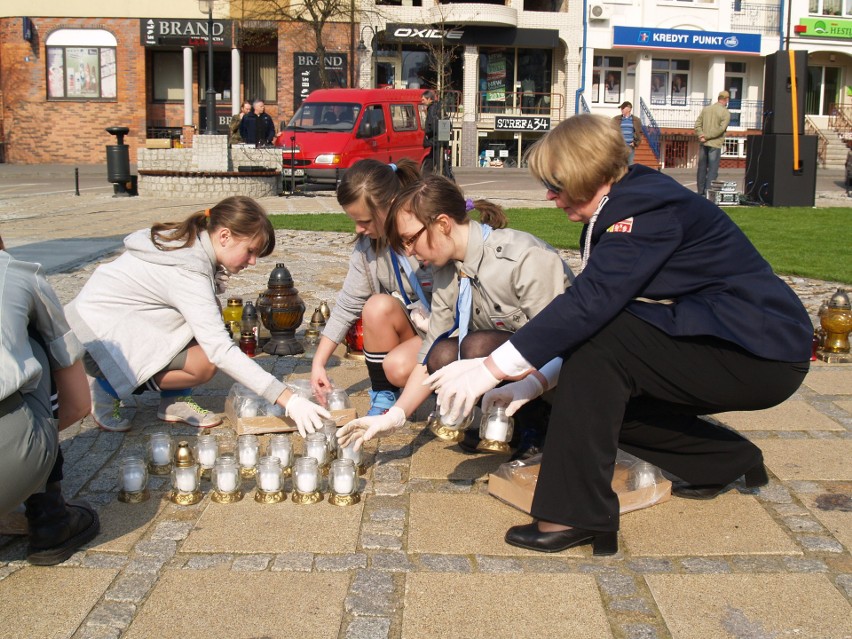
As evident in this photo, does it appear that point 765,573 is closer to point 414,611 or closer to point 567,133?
point 414,611

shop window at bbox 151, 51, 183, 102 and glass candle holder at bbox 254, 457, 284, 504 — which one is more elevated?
shop window at bbox 151, 51, 183, 102

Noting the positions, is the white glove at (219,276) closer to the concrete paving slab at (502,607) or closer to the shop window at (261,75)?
the concrete paving slab at (502,607)

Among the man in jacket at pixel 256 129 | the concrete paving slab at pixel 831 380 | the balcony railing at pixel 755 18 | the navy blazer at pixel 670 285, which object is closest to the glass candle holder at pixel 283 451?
the navy blazer at pixel 670 285

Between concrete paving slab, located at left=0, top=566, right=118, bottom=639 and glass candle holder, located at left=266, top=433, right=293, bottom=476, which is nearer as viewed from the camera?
concrete paving slab, located at left=0, top=566, right=118, bottom=639

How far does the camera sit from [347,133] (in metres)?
21.5

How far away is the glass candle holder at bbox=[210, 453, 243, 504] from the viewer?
3795 mm

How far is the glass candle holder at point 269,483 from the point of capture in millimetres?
3779

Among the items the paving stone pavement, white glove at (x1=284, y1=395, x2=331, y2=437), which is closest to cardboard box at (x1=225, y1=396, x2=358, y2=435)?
the paving stone pavement

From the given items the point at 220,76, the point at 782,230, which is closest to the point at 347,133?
the point at 782,230

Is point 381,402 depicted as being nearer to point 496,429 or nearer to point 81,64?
point 496,429

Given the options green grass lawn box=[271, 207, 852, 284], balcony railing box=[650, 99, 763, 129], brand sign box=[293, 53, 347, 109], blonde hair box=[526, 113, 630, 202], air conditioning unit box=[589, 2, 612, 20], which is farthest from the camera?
balcony railing box=[650, 99, 763, 129]

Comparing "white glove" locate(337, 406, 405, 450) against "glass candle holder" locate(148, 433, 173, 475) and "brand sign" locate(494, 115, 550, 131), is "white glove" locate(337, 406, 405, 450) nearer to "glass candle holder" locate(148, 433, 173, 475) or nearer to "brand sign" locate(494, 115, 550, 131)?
"glass candle holder" locate(148, 433, 173, 475)

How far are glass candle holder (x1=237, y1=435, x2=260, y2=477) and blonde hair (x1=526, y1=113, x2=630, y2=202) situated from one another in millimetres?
1717

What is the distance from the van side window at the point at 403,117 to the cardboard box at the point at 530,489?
1920cm
